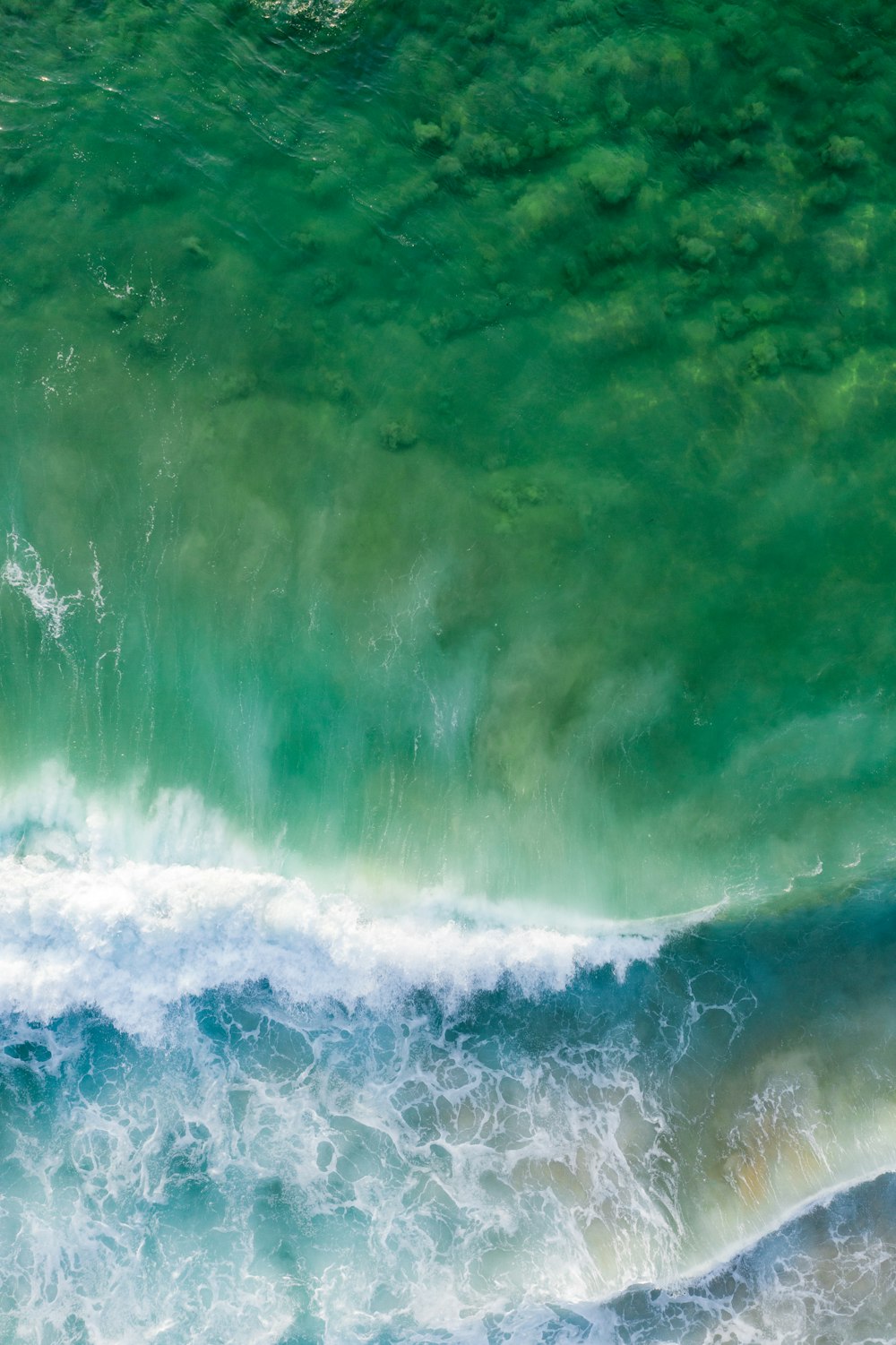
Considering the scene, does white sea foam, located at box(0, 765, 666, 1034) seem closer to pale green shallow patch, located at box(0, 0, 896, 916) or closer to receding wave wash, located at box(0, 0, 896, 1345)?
receding wave wash, located at box(0, 0, 896, 1345)

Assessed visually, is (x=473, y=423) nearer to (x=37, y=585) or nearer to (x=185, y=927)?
(x=37, y=585)

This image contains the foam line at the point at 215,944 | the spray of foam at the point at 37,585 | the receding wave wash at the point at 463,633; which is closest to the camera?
the foam line at the point at 215,944

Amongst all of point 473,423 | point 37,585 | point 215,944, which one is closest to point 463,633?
point 473,423

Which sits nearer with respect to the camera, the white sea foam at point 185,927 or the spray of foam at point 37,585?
the white sea foam at point 185,927

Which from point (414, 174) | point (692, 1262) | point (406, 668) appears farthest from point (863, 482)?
point (692, 1262)

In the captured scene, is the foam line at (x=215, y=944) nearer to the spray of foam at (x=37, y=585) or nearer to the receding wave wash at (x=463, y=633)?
the receding wave wash at (x=463, y=633)

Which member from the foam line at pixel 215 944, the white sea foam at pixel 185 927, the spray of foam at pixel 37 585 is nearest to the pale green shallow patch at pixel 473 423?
the spray of foam at pixel 37 585

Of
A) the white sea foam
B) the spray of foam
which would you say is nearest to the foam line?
the white sea foam
